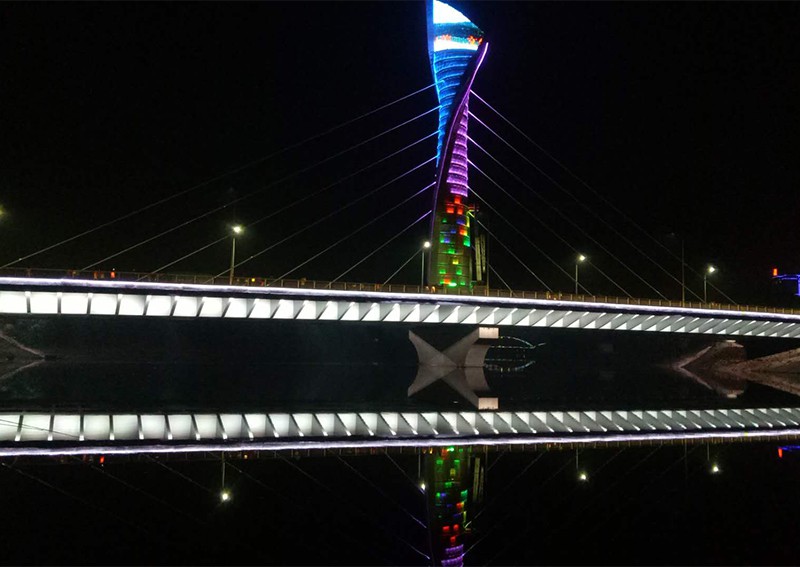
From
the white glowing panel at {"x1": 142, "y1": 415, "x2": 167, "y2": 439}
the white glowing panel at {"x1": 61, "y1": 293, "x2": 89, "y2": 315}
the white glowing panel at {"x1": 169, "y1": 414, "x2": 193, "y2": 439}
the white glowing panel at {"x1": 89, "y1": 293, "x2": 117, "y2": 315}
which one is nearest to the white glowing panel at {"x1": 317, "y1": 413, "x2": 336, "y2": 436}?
the white glowing panel at {"x1": 169, "y1": 414, "x2": 193, "y2": 439}

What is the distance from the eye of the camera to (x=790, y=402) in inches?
1371

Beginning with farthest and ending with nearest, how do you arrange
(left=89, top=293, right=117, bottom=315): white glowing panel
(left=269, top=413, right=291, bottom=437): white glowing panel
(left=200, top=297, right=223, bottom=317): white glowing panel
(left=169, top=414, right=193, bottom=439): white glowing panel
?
(left=200, top=297, right=223, bottom=317): white glowing panel
(left=89, top=293, right=117, bottom=315): white glowing panel
(left=269, top=413, right=291, bottom=437): white glowing panel
(left=169, top=414, right=193, bottom=439): white glowing panel

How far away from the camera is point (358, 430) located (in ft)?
68.9

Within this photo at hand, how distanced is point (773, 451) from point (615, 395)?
21.4 meters

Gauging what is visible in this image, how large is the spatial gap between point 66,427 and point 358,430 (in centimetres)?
869

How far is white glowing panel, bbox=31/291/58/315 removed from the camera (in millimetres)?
38675

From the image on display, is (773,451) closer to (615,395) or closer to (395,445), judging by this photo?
(395,445)

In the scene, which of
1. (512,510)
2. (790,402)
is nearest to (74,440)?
(512,510)

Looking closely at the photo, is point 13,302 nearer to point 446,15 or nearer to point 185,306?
point 185,306

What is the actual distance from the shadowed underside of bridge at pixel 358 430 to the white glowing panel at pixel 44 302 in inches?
652

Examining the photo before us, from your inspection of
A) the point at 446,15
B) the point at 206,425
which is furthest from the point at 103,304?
the point at 446,15

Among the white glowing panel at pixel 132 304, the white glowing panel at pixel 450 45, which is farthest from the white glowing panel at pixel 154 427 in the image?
the white glowing panel at pixel 450 45

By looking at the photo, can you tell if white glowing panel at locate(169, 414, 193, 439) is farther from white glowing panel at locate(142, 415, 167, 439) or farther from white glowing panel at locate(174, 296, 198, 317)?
white glowing panel at locate(174, 296, 198, 317)

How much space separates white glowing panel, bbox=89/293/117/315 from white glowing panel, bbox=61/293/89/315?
1.42ft
